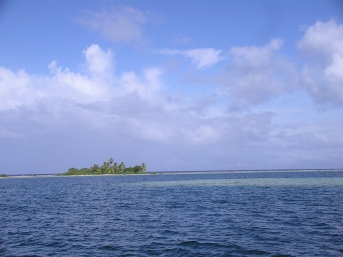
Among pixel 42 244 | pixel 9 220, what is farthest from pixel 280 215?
pixel 9 220

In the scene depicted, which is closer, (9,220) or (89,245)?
(89,245)

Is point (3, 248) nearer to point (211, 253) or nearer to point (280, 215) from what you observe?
point (211, 253)

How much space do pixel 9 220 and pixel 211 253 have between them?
92.3ft

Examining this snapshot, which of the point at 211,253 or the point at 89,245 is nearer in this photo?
the point at 211,253

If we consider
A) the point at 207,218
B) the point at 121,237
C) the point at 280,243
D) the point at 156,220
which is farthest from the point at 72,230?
the point at 280,243

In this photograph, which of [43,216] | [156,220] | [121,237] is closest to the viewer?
[121,237]

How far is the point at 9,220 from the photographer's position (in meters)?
35.2

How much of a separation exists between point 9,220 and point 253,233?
30.3 meters

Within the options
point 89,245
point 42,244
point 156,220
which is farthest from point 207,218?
point 42,244

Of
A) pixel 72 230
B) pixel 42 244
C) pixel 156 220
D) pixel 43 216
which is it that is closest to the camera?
pixel 42 244

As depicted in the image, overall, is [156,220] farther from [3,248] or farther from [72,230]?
[3,248]

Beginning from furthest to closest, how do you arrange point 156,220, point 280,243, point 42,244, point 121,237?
point 156,220 → point 121,237 → point 42,244 → point 280,243

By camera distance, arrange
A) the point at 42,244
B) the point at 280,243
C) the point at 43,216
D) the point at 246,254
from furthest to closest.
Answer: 1. the point at 43,216
2. the point at 42,244
3. the point at 280,243
4. the point at 246,254

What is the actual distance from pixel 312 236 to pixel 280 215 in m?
9.67
